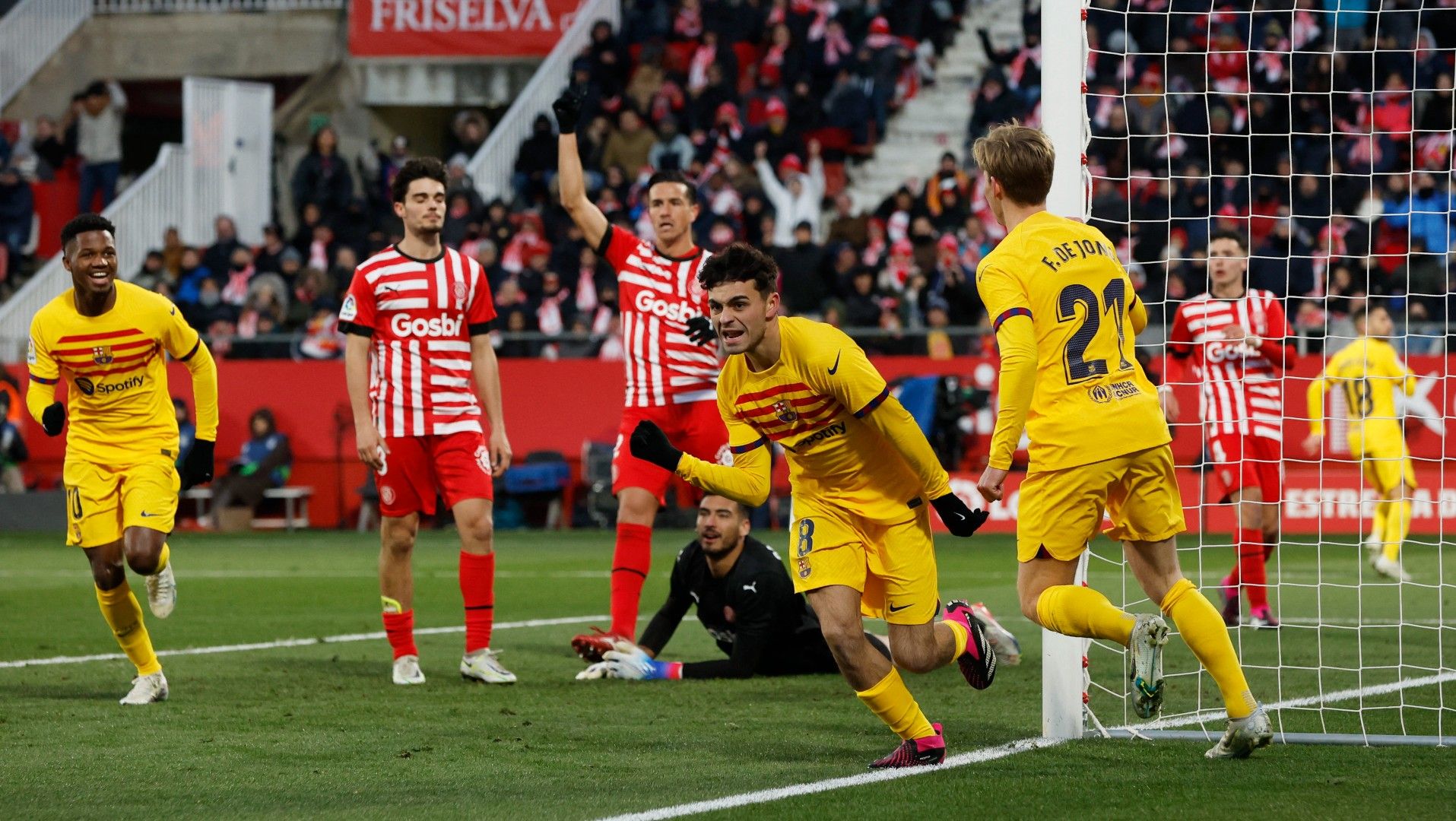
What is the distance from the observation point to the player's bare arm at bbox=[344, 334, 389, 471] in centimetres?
822

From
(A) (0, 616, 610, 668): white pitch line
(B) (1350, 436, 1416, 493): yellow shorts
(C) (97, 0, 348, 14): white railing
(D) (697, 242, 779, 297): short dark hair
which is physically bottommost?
(A) (0, 616, 610, 668): white pitch line

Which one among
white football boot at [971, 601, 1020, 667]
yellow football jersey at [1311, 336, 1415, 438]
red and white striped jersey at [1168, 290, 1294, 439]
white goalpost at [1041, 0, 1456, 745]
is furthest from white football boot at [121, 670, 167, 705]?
yellow football jersey at [1311, 336, 1415, 438]

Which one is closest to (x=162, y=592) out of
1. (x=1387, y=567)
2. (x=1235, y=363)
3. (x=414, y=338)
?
(x=414, y=338)

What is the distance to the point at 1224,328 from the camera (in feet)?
34.4

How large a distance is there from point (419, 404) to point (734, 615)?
5.93 ft

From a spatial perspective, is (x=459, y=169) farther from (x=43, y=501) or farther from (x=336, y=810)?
(x=336, y=810)

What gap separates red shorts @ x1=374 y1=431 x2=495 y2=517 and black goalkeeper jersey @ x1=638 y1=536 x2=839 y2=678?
1.07 metres

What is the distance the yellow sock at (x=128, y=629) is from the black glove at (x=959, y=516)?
3.91 metres

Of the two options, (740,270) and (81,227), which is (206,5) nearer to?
(81,227)

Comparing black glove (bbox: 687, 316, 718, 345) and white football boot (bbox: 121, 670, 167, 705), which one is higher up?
black glove (bbox: 687, 316, 718, 345)

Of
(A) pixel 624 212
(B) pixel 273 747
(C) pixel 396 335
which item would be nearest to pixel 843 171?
(A) pixel 624 212

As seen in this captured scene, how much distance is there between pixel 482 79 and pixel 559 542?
12008 millimetres

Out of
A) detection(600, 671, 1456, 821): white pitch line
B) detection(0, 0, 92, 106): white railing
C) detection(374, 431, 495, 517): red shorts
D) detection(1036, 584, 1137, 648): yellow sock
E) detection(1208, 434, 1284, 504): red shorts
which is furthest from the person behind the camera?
detection(0, 0, 92, 106): white railing

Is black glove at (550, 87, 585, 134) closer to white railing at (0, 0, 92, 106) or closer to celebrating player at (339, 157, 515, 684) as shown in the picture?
celebrating player at (339, 157, 515, 684)
